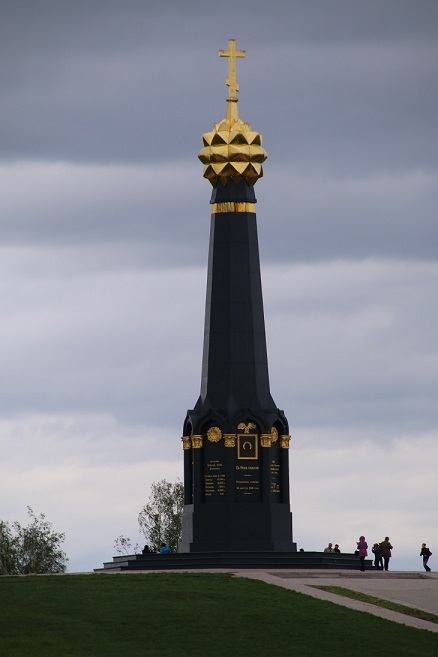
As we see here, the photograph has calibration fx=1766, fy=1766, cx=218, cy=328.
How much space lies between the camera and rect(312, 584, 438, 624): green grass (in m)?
43.3

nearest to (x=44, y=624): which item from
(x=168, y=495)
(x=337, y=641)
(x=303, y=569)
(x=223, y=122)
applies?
(x=337, y=641)

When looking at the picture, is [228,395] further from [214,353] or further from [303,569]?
[303,569]

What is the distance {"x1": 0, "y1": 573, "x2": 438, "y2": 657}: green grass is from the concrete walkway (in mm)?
987

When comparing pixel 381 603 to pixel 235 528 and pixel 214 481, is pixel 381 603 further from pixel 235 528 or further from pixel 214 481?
pixel 214 481

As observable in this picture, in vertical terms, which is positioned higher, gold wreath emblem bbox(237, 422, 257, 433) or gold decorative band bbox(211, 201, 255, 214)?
gold decorative band bbox(211, 201, 255, 214)

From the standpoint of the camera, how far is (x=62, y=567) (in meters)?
74.4

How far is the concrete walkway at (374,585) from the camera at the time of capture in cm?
4312

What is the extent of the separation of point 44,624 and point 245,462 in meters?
17.2

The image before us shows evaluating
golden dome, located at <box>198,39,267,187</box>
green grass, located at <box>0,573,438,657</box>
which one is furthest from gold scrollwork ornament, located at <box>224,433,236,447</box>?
green grass, located at <box>0,573,438,657</box>

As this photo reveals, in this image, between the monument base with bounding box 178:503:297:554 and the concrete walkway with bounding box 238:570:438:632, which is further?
the monument base with bounding box 178:503:297:554

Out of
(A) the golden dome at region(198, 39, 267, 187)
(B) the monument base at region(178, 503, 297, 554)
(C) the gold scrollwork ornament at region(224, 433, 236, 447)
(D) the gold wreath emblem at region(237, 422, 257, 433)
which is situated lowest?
(B) the monument base at region(178, 503, 297, 554)

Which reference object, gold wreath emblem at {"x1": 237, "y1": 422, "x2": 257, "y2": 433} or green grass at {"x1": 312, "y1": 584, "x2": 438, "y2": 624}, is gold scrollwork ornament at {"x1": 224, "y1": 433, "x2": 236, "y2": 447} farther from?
green grass at {"x1": 312, "y1": 584, "x2": 438, "y2": 624}

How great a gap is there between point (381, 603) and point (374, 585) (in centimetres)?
385

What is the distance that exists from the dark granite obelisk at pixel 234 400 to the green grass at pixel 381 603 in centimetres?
890
